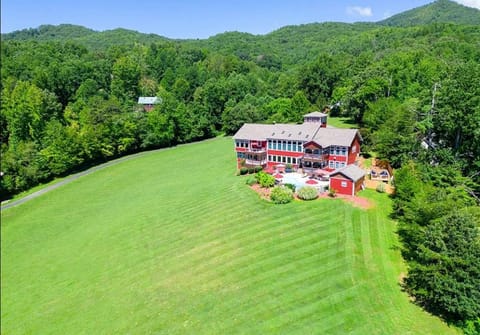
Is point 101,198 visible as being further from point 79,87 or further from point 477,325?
point 79,87

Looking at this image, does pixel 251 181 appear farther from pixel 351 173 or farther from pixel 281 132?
pixel 351 173

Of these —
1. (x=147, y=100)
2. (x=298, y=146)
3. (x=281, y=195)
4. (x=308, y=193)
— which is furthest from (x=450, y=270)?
(x=147, y=100)

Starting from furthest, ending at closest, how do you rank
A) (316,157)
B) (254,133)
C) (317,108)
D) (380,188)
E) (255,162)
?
(317,108) → (254,133) → (255,162) → (316,157) → (380,188)

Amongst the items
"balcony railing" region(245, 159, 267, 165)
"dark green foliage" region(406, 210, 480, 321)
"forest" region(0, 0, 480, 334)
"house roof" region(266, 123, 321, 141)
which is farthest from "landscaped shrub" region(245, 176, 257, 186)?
"dark green foliage" region(406, 210, 480, 321)

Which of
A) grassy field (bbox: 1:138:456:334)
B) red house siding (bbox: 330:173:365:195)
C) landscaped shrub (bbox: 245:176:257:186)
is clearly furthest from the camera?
landscaped shrub (bbox: 245:176:257:186)

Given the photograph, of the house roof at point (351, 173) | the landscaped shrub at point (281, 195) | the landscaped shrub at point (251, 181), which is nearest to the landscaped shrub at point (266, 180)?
the landscaped shrub at point (251, 181)

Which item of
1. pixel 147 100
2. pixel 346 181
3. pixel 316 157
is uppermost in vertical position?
pixel 147 100

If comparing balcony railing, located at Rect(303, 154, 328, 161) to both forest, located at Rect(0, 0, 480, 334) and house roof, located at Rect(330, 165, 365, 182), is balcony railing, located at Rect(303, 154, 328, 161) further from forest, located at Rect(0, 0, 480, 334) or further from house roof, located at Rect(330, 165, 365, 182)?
forest, located at Rect(0, 0, 480, 334)
